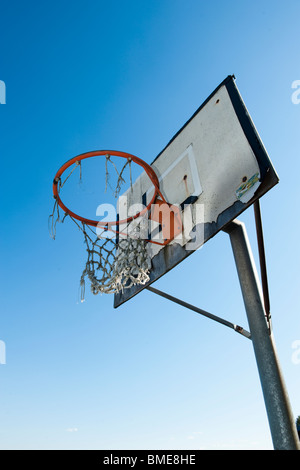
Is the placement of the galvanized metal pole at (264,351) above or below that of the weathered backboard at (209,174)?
below

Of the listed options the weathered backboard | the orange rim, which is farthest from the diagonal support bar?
the orange rim

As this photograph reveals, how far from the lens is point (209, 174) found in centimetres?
338

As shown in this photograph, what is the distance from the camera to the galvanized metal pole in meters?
2.38

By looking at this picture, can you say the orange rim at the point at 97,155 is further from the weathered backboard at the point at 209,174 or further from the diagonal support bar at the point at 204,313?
the diagonal support bar at the point at 204,313

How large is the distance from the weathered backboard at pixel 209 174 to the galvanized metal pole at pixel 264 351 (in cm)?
32

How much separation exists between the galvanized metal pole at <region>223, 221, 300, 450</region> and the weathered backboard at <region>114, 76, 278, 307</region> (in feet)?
1.04

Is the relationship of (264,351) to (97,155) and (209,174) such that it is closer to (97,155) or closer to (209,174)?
(209,174)

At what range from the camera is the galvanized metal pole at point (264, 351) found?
7.80 ft

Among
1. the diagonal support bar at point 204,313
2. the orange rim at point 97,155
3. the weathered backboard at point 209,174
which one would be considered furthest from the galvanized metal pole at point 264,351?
the orange rim at point 97,155

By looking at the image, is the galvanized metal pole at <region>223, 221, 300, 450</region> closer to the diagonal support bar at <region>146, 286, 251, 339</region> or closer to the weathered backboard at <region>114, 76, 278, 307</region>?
the diagonal support bar at <region>146, 286, 251, 339</region>
